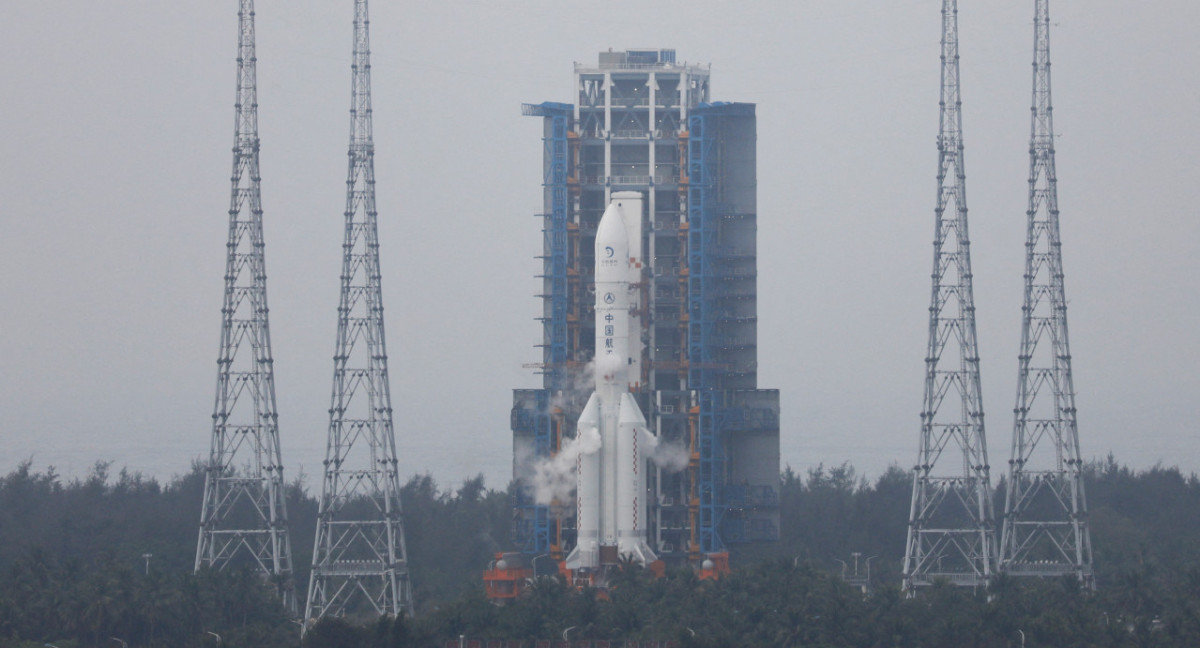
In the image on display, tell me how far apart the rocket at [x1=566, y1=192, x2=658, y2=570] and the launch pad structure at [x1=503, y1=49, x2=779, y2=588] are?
2411 millimetres

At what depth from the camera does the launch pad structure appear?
93562mm

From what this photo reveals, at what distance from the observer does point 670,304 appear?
94.6 m

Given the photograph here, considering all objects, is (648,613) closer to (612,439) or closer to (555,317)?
(612,439)

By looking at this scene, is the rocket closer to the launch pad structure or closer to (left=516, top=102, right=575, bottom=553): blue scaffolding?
the launch pad structure

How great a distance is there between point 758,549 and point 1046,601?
30.9 meters

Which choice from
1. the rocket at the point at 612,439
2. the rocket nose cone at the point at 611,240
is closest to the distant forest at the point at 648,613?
the rocket at the point at 612,439

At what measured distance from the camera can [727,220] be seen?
317 feet

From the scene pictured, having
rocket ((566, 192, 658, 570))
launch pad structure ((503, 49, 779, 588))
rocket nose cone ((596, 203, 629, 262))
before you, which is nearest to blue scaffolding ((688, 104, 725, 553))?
launch pad structure ((503, 49, 779, 588))

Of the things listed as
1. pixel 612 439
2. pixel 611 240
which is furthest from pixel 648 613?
pixel 611 240

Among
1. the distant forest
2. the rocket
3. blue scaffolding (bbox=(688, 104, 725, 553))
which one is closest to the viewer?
the distant forest

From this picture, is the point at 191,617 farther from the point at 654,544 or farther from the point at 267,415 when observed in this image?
the point at 654,544

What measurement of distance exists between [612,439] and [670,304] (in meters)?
8.65

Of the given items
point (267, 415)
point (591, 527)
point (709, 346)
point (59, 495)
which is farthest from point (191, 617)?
point (59, 495)

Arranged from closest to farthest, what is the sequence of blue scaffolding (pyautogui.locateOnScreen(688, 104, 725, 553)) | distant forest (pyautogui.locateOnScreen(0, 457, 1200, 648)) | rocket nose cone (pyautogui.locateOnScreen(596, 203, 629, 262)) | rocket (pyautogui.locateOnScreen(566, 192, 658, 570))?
distant forest (pyautogui.locateOnScreen(0, 457, 1200, 648)), rocket (pyautogui.locateOnScreen(566, 192, 658, 570)), rocket nose cone (pyautogui.locateOnScreen(596, 203, 629, 262)), blue scaffolding (pyautogui.locateOnScreen(688, 104, 725, 553))
